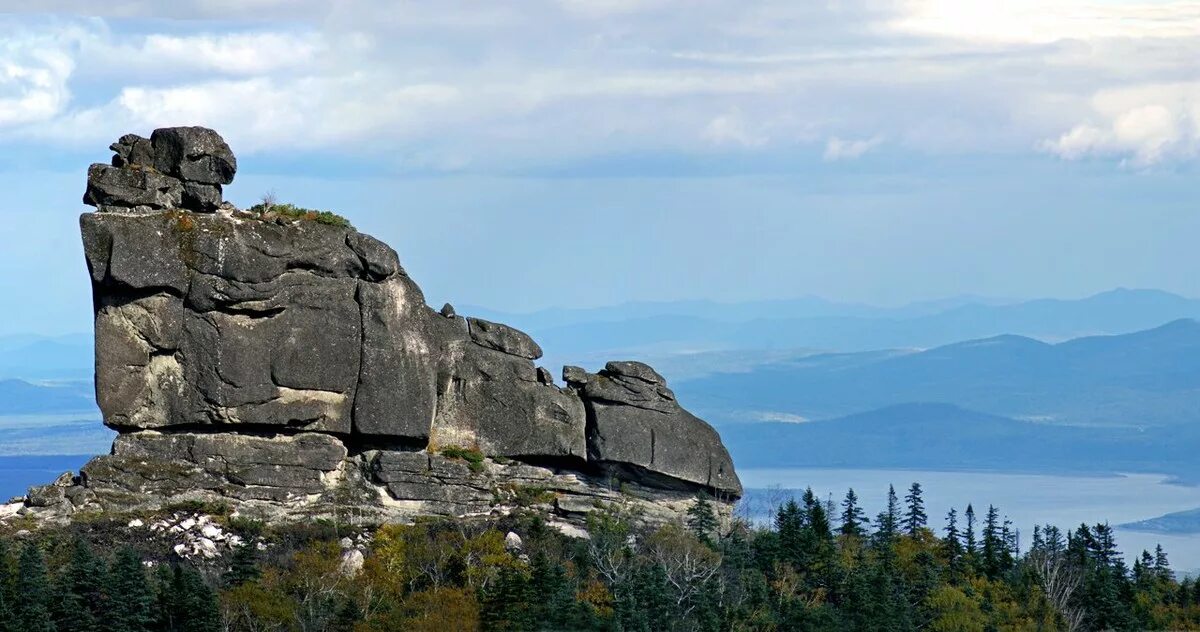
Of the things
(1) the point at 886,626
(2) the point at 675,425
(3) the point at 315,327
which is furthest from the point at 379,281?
(1) the point at 886,626

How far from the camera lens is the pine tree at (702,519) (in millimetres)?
76562

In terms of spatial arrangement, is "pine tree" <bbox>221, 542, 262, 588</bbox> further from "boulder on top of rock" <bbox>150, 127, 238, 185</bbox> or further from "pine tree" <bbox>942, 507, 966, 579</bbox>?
"pine tree" <bbox>942, 507, 966, 579</bbox>

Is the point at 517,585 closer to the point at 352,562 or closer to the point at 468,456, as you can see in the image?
the point at 352,562

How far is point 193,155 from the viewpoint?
230 ft

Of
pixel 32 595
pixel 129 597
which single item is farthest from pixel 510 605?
pixel 32 595

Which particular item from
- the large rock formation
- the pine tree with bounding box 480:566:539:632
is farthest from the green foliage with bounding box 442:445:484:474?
the pine tree with bounding box 480:566:539:632

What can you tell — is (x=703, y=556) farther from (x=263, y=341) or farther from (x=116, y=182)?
(x=116, y=182)

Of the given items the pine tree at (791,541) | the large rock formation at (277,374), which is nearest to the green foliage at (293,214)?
the large rock formation at (277,374)

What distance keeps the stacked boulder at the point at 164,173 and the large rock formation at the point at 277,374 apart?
7cm

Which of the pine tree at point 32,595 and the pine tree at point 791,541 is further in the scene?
the pine tree at point 791,541

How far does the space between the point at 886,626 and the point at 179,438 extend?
87.2ft

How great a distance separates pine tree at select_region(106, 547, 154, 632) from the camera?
62.2 metres

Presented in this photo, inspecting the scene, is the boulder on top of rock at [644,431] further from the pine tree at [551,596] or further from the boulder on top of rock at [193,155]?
the boulder on top of rock at [193,155]

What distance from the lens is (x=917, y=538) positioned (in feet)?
304
